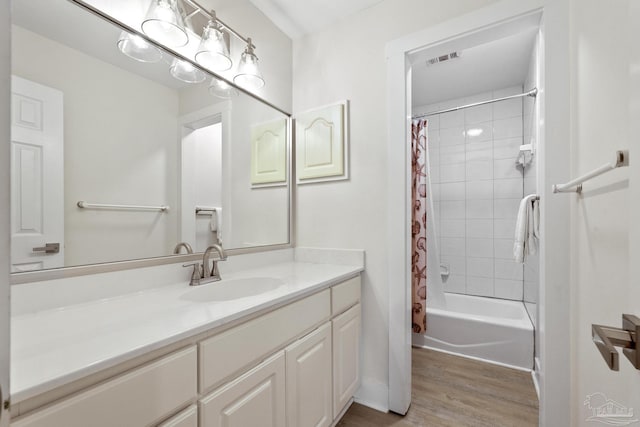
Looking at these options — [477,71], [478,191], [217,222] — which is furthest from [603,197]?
[478,191]

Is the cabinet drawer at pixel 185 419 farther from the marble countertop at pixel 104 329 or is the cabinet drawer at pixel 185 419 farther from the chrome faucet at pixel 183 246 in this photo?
the chrome faucet at pixel 183 246

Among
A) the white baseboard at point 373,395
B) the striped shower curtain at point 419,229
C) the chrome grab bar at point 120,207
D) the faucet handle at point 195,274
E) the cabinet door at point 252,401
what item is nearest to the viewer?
the cabinet door at point 252,401

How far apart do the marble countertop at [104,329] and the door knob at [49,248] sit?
19cm

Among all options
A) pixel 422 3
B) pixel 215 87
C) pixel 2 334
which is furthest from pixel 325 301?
pixel 422 3

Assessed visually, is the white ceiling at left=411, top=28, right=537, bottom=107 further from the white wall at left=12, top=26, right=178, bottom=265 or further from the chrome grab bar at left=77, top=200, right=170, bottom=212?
the chrome grab bar at left=77, top=200, right=170, bottom=212

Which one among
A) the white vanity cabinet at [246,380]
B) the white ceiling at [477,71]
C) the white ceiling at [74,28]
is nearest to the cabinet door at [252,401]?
the white vanity cabinet at [246,380]

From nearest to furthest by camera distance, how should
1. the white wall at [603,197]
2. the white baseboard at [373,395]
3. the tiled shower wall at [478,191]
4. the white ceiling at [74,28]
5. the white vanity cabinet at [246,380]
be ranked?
the white wall at [603,197] < the white vanity cabinet at [246,380] < the white ceiling at [74,28] < the white baseboard at [373,395] < the tiled shower wall at [478,191]

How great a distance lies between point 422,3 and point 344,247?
146 centimetres

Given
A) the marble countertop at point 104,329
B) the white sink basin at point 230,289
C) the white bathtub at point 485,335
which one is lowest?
the white bathtub at point 485,335

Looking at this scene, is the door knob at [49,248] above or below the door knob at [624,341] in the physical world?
above

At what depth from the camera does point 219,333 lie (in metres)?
0.83

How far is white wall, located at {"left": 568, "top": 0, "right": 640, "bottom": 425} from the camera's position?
0.47m

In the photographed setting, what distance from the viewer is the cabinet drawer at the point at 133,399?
539 mm

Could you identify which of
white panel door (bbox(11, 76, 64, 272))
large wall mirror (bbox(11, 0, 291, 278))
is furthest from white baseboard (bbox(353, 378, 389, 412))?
white panel door (bbox(11, 76, 64, 272))
